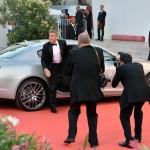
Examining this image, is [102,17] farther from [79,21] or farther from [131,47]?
[131,47]

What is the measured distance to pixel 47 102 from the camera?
38.4 feet

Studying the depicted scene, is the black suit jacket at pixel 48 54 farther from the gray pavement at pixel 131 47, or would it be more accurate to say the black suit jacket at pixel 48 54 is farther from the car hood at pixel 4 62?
the gray pavement at pixel 131 47

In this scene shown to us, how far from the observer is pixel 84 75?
7.93 meters

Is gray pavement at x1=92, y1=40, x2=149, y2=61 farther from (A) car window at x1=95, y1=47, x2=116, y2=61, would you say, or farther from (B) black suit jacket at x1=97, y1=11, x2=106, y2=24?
(A) car window at x1=95, y1=47, x2=116, y2=61

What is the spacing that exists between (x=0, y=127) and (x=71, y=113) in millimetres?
4430

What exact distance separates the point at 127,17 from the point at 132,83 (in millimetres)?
17709

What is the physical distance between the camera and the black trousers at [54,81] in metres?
11.0

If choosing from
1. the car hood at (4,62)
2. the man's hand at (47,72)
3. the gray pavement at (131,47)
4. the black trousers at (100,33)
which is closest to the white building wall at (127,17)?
the black trousers at (100,33)

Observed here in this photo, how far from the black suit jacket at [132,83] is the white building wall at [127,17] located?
16.3m

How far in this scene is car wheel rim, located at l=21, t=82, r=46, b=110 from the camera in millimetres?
11109

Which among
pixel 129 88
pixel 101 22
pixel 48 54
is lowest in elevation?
pixel 101 22

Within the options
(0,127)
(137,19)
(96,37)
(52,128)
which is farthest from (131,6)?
(0,127)

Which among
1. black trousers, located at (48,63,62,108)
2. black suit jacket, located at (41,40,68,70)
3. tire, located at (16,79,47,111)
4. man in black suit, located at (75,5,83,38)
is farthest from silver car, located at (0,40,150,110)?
man in black suit, located at (75,5,83,38)

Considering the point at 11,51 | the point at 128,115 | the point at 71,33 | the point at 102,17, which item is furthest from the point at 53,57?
the point at 102,17
